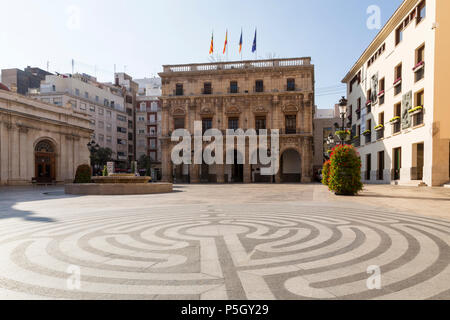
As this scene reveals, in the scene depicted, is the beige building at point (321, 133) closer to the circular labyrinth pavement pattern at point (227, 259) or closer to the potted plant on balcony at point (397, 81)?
the potted plant on balcony at point (397, 81)

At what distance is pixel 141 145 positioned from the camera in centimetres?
5631

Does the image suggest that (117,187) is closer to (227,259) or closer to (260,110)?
(227,259)

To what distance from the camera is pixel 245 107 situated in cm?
3244

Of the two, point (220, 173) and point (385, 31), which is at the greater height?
point (385, 31)

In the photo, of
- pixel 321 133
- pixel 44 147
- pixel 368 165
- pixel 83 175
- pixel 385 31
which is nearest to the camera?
pixel 83 175

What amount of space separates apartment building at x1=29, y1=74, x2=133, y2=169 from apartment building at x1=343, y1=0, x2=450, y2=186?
40226mm

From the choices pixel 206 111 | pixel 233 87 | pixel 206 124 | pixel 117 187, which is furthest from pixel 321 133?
pixel 117 187

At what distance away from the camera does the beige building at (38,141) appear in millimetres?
22078

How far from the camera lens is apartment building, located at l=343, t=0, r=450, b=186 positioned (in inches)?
635

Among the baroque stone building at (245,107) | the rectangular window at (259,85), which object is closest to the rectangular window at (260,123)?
the baroque stone building at (245,107)

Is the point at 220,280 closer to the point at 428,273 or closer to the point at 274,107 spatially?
the point at 428,273

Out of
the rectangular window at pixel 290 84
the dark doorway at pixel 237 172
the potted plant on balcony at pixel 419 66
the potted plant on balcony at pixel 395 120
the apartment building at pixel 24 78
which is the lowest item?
the dark doorway at pixel 237 172

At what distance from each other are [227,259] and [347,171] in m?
11.0
